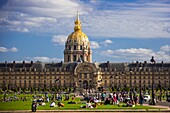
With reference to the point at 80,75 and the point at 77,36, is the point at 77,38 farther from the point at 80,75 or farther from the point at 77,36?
A: the point at 80,75

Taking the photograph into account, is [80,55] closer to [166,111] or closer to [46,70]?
[46,70]

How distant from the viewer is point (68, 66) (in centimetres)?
16600

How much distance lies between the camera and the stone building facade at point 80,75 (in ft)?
531

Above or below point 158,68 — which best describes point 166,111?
below

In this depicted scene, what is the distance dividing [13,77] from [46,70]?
10098 mm

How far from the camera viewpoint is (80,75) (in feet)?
539

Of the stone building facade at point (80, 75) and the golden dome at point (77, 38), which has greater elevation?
the golden dome at point (77, 38)

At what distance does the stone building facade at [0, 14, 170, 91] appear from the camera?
162 metres

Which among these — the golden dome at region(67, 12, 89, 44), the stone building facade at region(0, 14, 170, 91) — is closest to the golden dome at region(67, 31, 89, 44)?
the golden dome at region(67, 12, 89, 44)

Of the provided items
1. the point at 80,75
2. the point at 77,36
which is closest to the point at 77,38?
the point at 77,36

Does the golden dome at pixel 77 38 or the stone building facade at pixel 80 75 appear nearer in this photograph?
the stone building facade at pixel 80 75

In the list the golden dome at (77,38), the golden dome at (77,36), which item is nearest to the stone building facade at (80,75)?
the golden dome at (77,38)

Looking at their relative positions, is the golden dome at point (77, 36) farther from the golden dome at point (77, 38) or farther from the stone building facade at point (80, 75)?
the stone building facade at point (80, 75)

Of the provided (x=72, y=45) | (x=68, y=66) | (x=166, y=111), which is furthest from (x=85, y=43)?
(x=166, y=111)
